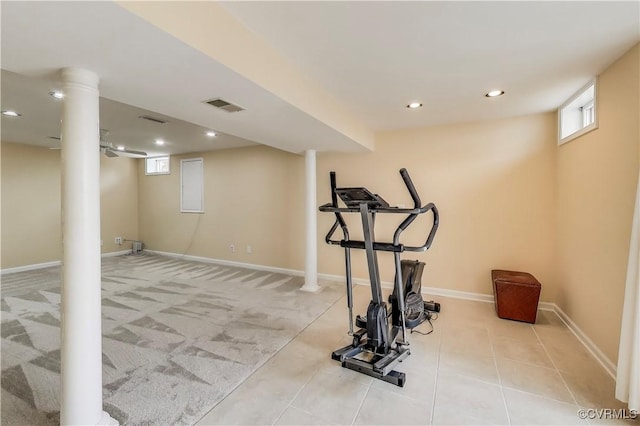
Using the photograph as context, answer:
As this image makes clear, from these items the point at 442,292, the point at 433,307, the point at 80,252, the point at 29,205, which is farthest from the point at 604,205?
the point at 29,205

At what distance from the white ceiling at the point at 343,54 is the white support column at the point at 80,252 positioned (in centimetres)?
27

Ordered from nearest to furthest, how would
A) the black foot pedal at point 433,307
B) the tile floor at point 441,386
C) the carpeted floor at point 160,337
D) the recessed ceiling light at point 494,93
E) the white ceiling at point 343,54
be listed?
1. the white ceiling at point 343,54
2. the tile floor at point 441,386
3. the carpeted floor at point 160,337
4. the recessed ceiling light at point 494,93
5. the black foot pedal at point 433,307

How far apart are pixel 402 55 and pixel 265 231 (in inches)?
163

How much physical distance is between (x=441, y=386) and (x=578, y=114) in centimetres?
324

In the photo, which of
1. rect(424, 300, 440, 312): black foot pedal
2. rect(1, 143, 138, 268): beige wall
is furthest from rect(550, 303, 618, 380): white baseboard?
rect(1, 143, 138, 268): beige wall

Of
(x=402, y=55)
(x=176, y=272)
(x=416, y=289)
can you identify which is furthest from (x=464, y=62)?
(x=176, y=272)

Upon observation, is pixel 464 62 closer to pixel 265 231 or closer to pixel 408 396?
pixel 408 396

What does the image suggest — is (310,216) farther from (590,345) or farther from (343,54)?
(590,345)

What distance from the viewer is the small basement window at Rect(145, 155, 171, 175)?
6910mm

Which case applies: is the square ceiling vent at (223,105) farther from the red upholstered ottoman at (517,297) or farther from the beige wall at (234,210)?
the red upholstered ottoman at (517,297)

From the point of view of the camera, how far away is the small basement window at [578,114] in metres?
2.65

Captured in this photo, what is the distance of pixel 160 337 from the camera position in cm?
283

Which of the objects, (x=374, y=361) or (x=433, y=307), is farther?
(x=433, y=307)

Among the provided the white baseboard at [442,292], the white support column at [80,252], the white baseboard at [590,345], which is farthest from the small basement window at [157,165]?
the white baseboard at [590,345]
